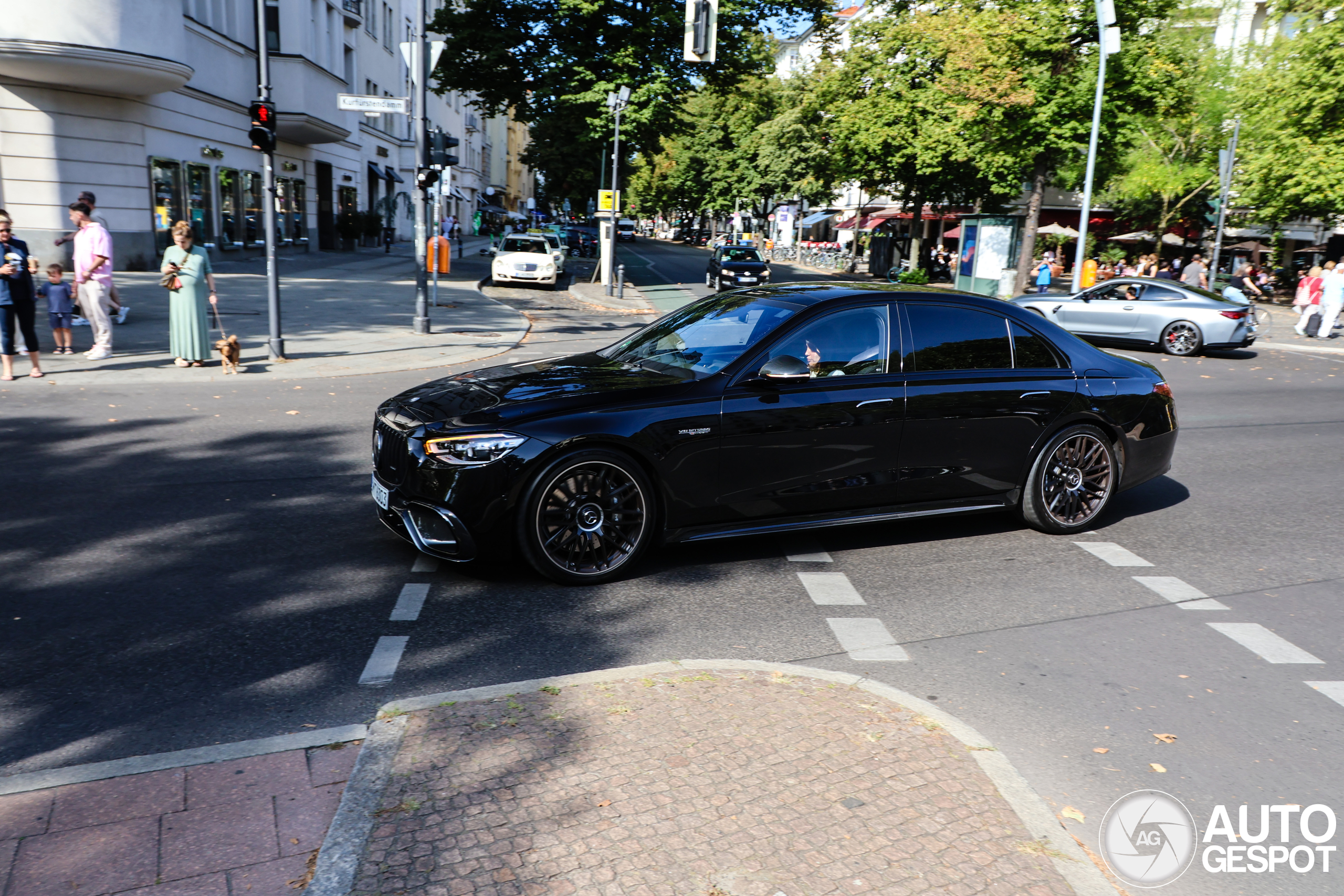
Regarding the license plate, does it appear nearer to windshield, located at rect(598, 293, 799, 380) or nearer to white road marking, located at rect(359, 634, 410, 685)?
white road marking, located at rect(359, 634, 410, 685)

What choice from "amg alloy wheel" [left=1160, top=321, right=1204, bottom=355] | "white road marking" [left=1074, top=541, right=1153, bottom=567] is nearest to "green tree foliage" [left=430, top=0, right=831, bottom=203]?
"amg alloy wheel" [left=1160, top=321, right=1204, bottom=355]

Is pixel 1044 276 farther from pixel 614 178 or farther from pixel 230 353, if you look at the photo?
pixel 230 353

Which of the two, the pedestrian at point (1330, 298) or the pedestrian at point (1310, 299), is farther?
the pedestrian at point (1310, 299)

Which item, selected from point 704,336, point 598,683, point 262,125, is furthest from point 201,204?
point 598,683

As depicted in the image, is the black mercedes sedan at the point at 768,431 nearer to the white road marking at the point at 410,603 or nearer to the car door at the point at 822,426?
the car door at the point at 822,426

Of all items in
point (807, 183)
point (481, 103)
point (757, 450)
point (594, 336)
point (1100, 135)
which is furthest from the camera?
point (807, 183)

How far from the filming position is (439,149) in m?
18.2

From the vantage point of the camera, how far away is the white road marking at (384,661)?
4215 mm

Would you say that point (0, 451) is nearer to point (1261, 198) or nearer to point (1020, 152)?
point (1020, 152)

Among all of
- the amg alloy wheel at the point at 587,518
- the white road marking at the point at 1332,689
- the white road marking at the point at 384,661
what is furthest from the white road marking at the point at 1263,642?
the white road marking at the point at 384,661

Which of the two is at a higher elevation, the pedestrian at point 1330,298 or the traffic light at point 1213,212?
the traffic light at point 1213,212

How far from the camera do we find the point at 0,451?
8062 mm

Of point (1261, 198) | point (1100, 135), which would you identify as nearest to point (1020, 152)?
point (1100, 135)

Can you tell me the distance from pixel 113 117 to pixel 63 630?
22487 mm
